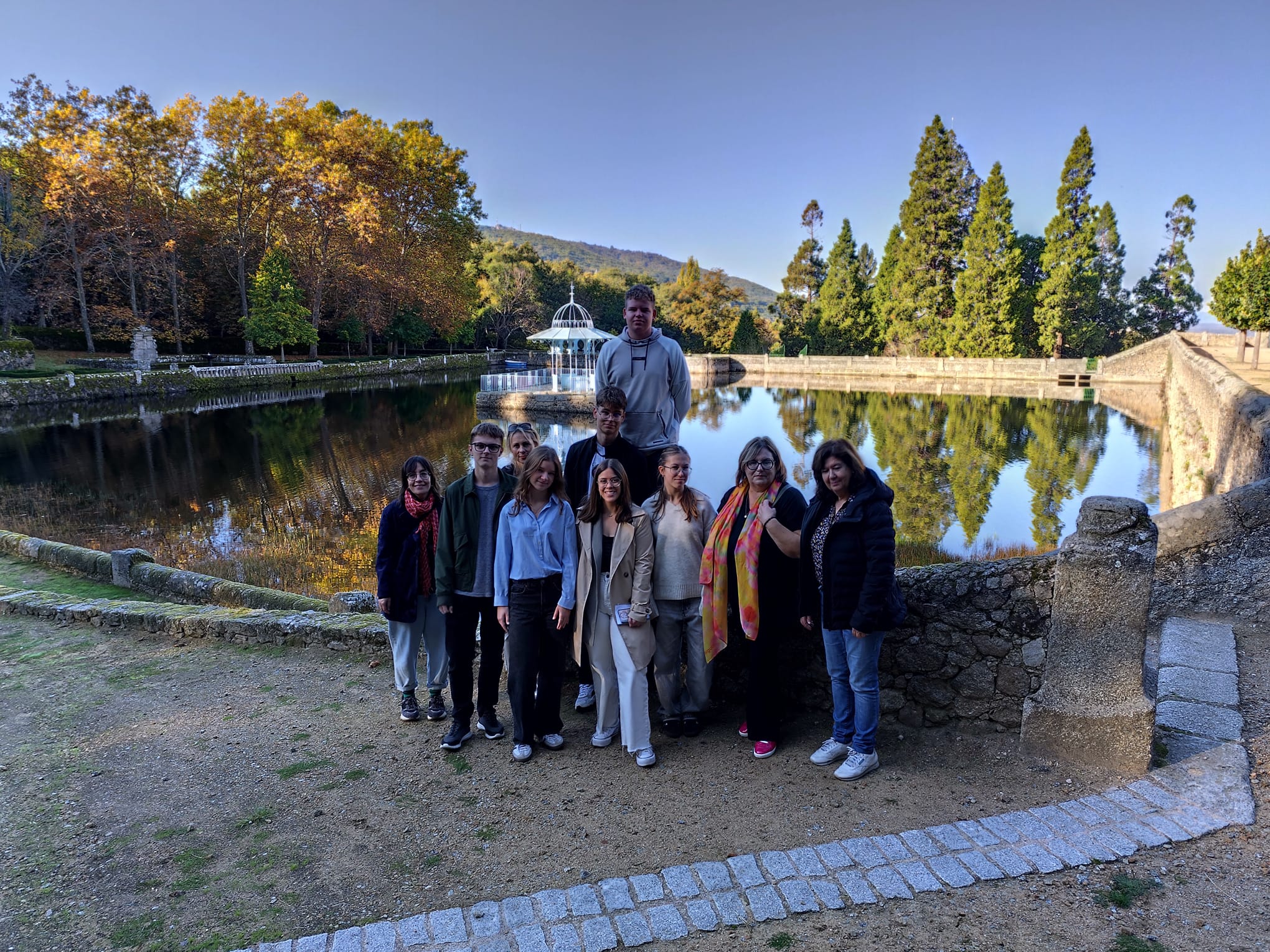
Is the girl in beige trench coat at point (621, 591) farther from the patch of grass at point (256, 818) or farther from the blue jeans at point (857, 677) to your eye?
the patch of grass at point (256, 818)

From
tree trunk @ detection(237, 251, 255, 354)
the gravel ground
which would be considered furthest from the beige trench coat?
tree trunk @ detection(237, 251, 255, 354)

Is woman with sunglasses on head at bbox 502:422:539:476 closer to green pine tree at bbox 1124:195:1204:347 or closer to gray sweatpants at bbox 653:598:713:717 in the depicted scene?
gray sweatpants at bbox 653:598:713:717

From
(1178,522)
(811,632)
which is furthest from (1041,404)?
(811,632)

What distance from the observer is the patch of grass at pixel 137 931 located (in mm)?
2340

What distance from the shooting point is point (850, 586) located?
3.00 meters

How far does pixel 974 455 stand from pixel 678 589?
17.4 metres

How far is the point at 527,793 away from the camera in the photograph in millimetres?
3154

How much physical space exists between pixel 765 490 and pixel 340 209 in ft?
126

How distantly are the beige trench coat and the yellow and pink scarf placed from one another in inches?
10.7

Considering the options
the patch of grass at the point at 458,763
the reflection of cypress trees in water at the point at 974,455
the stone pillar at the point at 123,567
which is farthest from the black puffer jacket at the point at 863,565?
the reflection of cypress trees in water at the point at 974,455

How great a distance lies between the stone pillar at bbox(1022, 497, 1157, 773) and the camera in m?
2.78

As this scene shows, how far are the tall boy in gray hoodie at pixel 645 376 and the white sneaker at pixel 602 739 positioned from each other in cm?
147

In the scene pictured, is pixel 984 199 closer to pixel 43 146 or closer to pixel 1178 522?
pixel 1178 522

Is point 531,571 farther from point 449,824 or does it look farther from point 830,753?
point 830,753
